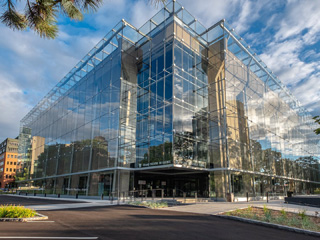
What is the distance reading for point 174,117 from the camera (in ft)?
80.2

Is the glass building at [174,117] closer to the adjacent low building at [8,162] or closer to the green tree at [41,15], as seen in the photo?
the green tree at [41,15]

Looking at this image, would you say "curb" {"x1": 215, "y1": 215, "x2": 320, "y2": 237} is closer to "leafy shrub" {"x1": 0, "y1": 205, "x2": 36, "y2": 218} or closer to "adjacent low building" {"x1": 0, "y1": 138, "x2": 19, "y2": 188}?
"leafy shrub" {"x1": 0, "y1": 205, "x2": 36, "y2": 218}

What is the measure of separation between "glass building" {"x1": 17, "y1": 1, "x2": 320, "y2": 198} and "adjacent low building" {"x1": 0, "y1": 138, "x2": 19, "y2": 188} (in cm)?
8444

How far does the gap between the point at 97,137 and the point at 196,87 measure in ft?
46.6

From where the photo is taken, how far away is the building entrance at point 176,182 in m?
28.8

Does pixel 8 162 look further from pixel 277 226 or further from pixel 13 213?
pixel 277 226

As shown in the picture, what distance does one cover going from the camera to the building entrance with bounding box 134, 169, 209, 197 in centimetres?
2877

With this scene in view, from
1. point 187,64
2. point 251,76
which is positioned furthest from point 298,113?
point 187,64

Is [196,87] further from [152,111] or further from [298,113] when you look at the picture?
[298,113]

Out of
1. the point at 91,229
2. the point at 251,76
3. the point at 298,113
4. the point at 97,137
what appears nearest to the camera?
the point at 91,229

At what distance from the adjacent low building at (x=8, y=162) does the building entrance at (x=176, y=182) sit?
96.2m

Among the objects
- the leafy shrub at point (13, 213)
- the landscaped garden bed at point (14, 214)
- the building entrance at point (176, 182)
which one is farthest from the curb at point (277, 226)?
the building entrance at point (176, 182)

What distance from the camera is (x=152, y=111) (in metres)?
27.2

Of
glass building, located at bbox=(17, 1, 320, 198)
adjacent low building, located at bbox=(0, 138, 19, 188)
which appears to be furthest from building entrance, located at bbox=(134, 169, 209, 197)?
adjacent low building, located at bbox=(0, 138, 19, 188)
